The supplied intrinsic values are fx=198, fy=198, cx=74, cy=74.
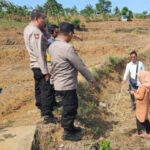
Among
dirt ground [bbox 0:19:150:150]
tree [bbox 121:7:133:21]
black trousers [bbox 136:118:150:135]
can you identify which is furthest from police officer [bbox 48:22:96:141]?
tree [bbox 121:7:133:21]

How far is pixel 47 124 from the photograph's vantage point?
11.5 ft

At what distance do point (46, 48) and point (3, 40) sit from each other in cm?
1212

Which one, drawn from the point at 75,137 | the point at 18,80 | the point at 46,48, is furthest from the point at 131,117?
the point at 18,80

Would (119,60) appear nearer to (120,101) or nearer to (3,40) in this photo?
(120,101)

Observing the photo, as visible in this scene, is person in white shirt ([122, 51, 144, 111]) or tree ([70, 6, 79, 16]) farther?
tree ([70, 6, 79, 16])

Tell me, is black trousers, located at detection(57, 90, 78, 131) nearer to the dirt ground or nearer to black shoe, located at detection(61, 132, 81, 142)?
black shoe, located at detection(61, 132, 81, 142)

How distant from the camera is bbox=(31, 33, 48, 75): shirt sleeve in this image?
3060 mm

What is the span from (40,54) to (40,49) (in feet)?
0.25

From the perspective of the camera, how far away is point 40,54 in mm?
3064

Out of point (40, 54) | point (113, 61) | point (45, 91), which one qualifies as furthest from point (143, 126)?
point (113, 61)

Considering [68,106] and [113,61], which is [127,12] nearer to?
[113,61]

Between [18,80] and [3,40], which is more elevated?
[3,40]

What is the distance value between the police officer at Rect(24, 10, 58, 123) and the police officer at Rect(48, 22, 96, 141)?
0.21 meters

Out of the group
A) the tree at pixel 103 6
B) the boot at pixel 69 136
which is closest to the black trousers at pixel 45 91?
the boot at pixel 69 136
